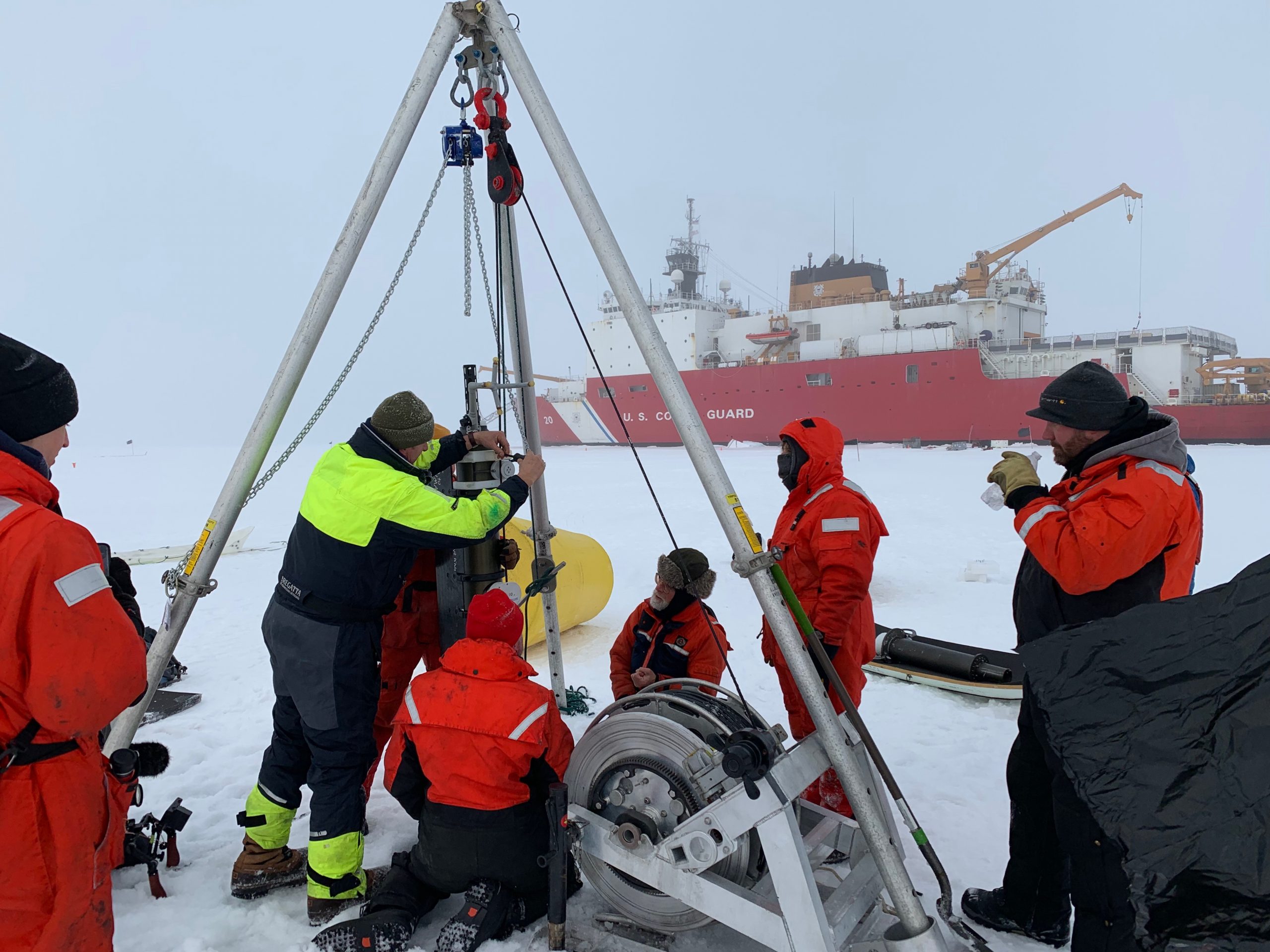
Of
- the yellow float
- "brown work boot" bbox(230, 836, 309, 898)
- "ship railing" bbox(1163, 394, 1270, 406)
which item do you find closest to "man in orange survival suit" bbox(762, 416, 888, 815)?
"brown work boot" bbox(230, 836, 309, 898)

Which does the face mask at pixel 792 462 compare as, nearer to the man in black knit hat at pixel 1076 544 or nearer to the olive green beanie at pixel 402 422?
the man in black knit hat at pixel 1076 544

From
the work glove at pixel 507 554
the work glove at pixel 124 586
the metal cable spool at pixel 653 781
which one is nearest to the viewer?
the metal cable spool at pixel 653 781

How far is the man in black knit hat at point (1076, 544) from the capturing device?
6.65ft

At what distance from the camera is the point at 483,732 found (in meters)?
2.18

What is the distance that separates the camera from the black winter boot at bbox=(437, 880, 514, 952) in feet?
7.00

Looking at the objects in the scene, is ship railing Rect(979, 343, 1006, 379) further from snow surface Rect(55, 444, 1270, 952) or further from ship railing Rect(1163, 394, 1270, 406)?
snow surface Rect(55, 444, 1270, 952)

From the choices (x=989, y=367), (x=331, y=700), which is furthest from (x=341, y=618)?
(x=989, y=367)

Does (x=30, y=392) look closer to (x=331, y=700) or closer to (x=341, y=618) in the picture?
(x=341, y=618)

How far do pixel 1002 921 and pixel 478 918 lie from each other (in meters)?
1.63

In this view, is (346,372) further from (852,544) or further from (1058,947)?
(1058,947)

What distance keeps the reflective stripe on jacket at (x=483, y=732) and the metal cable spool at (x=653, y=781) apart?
0.13 m

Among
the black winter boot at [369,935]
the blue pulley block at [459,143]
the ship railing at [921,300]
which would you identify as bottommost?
the black winter boot at [369,935]

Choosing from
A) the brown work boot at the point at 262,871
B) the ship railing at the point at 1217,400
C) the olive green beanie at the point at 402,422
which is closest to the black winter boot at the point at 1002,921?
the brown work boot at the point at 262,871

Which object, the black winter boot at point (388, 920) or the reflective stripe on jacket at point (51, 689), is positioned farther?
the black winter boot at point (388, 920)
